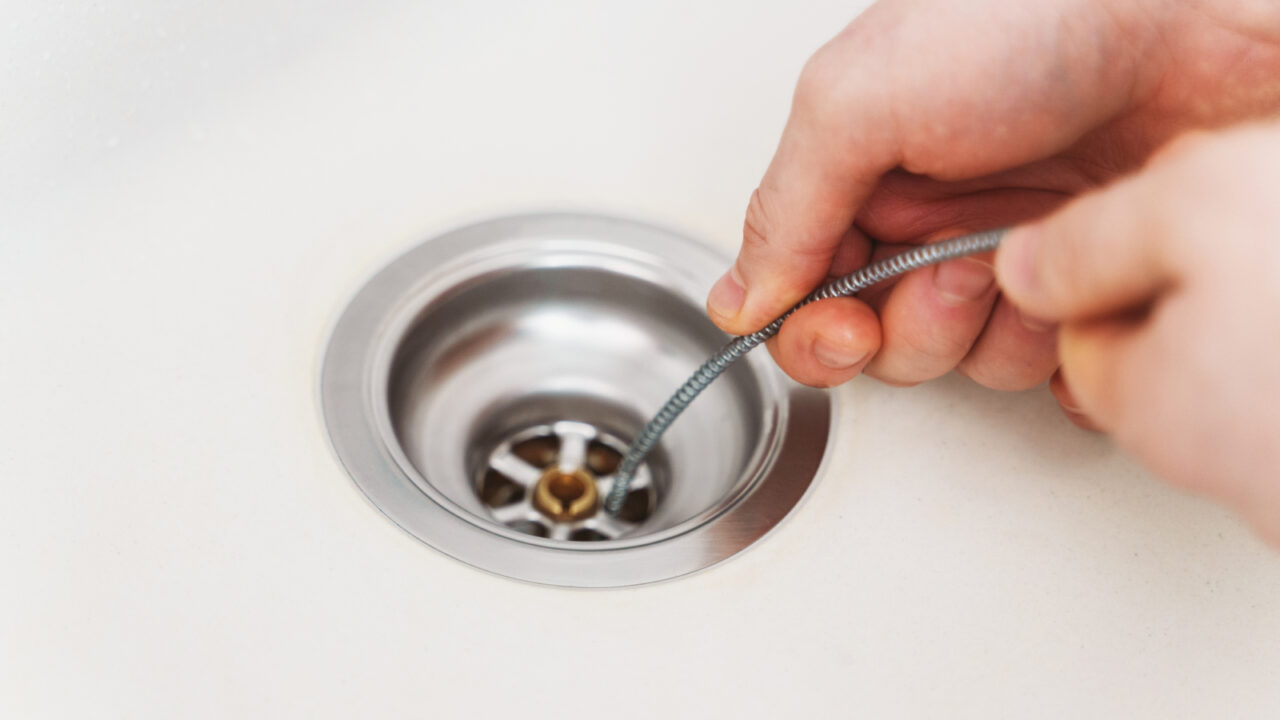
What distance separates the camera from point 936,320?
0.49 m

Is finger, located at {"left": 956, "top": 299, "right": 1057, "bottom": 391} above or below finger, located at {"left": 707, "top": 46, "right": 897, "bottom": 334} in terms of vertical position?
below

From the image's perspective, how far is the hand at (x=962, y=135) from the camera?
0.44 meters

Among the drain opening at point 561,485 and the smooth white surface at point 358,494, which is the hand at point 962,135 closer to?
the smooth white surface at point 358,494

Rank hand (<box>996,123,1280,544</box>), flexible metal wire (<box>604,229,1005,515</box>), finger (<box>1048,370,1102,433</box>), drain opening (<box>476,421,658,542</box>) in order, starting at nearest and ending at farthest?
hand (<box>996,123,1280,544</box>)
flexible metal wire (<box>604,229,1005,515</box>)
finger (<box>1048,370,1102,433</box>)
drain opening (<box>476,421,658,542</box>)

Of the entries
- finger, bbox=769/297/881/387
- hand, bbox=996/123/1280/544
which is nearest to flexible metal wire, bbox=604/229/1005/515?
finger, bbox=769/297/881/387

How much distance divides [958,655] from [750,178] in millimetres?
301

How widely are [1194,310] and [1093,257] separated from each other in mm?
32

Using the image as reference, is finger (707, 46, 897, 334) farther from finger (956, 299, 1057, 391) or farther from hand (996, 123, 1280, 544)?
hand (996, 123, 1280, 544)

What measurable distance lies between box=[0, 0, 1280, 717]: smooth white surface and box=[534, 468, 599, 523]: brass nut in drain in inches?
A: 6.1

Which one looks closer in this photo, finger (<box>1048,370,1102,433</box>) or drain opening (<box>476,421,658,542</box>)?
finger (<box>1048,370,1102,433</box>)

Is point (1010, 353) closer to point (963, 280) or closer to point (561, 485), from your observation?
point (963, 280)

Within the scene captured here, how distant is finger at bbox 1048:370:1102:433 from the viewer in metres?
0.47

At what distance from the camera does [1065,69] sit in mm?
449

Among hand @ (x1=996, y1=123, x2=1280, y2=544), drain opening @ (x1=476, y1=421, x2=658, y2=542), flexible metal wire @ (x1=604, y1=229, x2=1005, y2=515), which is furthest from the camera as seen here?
drain opening @ (x1=476, y1=421, x2=658, y2=542)
